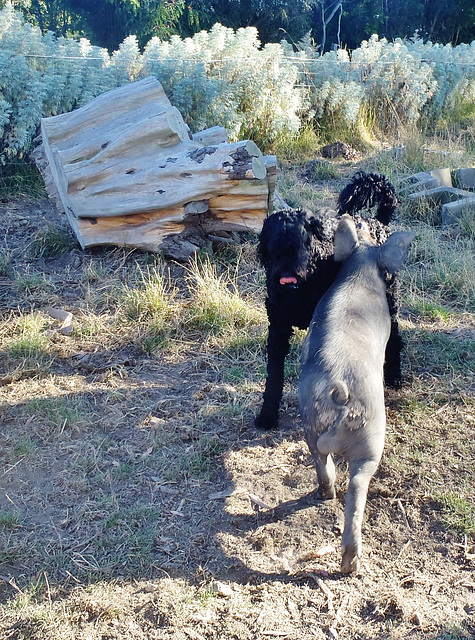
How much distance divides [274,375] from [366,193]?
49.6 inches

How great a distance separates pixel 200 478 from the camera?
3.56 metres

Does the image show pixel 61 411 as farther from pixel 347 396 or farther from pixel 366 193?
pixel 366 193

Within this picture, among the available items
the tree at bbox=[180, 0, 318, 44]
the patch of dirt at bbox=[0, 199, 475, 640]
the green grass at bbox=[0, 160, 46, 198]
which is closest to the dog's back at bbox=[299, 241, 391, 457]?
the patch of dirt at bbox=[0, 199, 475, 640]

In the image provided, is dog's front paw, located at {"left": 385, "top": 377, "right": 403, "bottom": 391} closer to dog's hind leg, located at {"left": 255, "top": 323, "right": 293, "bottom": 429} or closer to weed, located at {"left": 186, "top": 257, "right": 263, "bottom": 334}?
dog's hind leg, located at {"left": 255, "top": 323, "right": 293, "bottom": 429}

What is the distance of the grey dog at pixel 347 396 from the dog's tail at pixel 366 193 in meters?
1.01

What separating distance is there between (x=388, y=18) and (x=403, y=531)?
1733 centimetres

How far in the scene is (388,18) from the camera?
17.4m

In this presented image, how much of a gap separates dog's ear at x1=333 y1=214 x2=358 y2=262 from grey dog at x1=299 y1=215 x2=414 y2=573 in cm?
35

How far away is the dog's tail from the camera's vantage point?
12.8 feet

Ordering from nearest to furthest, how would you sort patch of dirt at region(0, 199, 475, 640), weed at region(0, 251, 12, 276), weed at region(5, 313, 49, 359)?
patch of dirt at region(0, 199, 475, 640) < weed at region(5, 313, 49, 359) < weed at region(0, 251, 12, 276)

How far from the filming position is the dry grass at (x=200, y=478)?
2725 mm

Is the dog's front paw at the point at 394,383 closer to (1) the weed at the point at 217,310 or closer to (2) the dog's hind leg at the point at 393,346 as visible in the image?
(2) the dog's hind leg at the point at 393,346

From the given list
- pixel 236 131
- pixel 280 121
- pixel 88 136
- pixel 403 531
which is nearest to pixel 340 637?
pixel 403 531

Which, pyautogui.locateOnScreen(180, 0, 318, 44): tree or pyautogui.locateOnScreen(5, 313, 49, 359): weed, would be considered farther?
pyautogui.locateOnScreen(180, 0, 318, 44): tree
